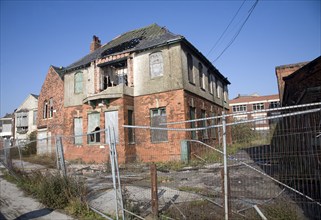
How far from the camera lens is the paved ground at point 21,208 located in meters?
5.67

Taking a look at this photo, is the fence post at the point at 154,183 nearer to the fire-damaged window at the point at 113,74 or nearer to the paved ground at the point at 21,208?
the paved ground at the point at 21,208

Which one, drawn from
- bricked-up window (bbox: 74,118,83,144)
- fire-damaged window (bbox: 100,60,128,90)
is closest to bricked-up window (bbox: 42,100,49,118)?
bricked-up window (bbox: 74,118,83,144)

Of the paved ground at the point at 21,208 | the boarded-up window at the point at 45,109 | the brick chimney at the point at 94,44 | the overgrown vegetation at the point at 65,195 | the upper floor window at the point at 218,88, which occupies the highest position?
the brick chimney at the point at 94,44

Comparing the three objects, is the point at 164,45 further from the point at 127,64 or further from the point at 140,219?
the point at 140,219

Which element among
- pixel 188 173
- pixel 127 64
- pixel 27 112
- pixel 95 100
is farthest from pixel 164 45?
pixel 27 112

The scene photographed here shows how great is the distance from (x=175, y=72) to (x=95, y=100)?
603 cm

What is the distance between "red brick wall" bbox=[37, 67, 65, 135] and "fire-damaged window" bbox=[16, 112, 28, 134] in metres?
13.5

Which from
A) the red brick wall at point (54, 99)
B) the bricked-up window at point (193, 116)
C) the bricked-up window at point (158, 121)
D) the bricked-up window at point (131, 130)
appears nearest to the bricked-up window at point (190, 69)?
the bricked-up window at point (193, 116)

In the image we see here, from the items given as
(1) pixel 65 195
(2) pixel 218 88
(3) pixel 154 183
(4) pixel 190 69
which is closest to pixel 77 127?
(4) pixel 190 69

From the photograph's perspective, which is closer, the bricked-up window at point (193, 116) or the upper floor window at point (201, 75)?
the bricked-up window at point (193, 116)

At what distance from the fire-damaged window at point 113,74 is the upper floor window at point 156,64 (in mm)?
2798

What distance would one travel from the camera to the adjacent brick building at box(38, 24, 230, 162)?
14.3m

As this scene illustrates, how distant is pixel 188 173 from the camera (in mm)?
8758

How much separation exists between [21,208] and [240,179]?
7105 millimetres
